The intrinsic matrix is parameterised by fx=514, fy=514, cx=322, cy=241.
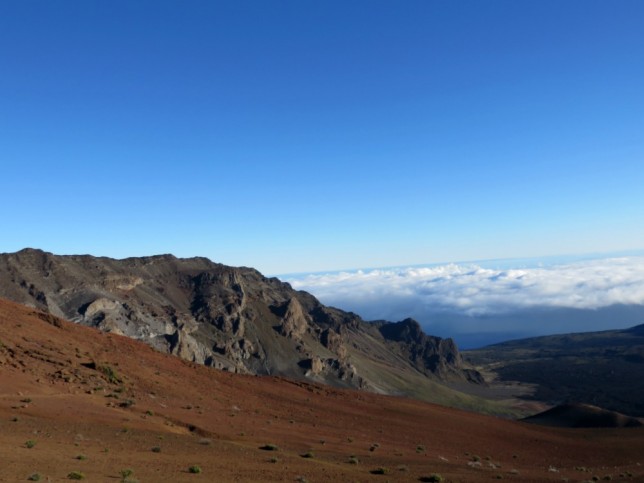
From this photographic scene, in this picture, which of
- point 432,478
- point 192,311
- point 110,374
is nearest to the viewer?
point 432,478

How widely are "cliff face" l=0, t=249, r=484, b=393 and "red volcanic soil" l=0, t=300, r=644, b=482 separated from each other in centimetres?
5833

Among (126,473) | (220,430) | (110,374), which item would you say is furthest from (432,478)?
(110,374)

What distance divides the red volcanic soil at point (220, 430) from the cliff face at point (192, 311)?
5833 cm

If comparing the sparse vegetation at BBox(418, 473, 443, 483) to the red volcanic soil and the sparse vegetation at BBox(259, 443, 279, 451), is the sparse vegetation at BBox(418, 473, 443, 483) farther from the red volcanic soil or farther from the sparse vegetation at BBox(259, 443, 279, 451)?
the sparse vegetation at BBox(259, 443, 279, 451)

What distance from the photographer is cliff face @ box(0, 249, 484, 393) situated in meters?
110

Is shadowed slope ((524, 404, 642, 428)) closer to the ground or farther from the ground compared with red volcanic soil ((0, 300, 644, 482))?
closer to the ground

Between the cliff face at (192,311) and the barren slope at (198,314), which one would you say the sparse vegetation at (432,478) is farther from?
the cliff face at (192,311)

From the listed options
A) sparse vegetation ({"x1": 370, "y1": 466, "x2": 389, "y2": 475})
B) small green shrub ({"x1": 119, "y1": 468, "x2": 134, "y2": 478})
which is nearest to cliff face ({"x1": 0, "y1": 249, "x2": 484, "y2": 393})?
sparse vegetation ({"x1": 370, "y1": 466, "x2": 389, "y2": 475})

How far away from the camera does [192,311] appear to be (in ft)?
468

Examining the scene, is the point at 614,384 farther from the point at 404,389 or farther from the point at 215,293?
the point at 215,293

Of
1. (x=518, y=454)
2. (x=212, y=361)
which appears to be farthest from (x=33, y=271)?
(x=518, y=454)

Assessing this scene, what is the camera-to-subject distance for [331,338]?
540 ft

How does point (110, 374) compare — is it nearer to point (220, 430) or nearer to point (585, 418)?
point (220, 430)

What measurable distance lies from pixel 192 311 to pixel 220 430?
4406 inches
